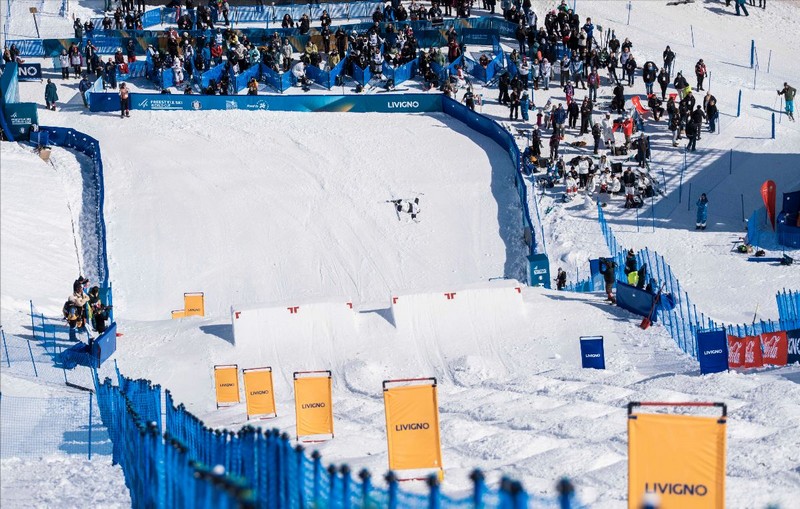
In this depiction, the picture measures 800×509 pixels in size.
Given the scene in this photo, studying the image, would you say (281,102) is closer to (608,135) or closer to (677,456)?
(608,135)

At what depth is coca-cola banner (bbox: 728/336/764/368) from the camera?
20.2 meters

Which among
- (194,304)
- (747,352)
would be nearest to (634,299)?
(747,352)

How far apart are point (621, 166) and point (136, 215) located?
12.6 meters

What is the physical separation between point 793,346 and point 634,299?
5374 millimetres

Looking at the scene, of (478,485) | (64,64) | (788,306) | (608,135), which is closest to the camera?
(478,485)

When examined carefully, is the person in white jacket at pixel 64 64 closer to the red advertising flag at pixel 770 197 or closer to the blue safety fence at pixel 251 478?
the red advertising flag at pixel 770 197

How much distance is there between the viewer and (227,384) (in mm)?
20859

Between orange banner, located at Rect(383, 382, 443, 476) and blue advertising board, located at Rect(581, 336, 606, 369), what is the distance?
7.96 metres

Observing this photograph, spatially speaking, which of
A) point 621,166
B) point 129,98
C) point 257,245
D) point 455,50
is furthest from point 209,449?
point 455,50

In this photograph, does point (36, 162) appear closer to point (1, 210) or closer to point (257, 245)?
point (1, 210)

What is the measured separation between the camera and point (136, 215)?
3359cm

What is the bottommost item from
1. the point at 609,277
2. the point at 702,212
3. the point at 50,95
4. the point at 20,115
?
the point at 609,277

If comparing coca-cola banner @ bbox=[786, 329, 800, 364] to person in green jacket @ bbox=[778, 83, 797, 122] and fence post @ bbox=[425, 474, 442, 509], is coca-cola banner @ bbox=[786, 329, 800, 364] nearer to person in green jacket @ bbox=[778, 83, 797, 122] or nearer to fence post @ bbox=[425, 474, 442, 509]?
fence post @ bbox=[425, 474, 442, 509]

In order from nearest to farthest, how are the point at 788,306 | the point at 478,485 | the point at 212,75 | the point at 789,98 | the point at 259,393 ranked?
the point at 478,485, the point at 259,393, the point at 788,306, the point at 789,98, the point at 212,75
